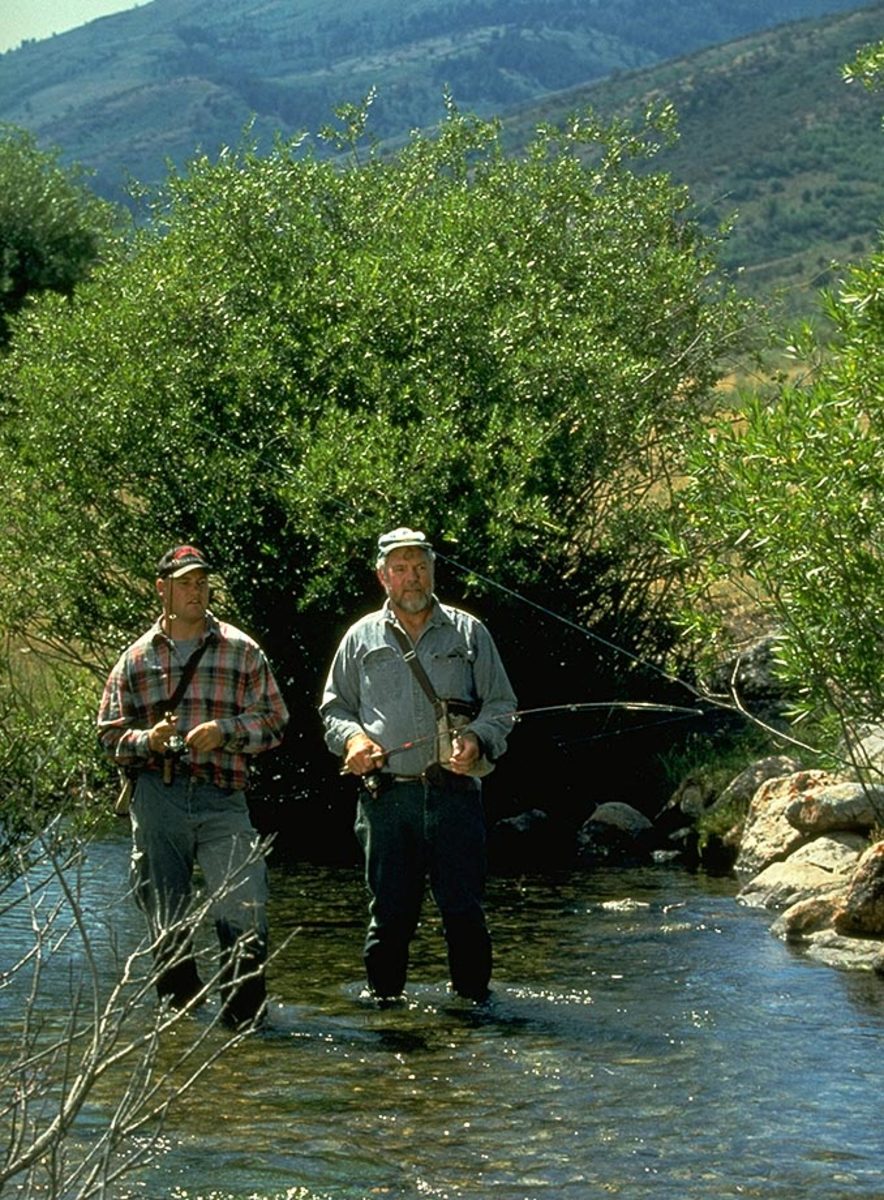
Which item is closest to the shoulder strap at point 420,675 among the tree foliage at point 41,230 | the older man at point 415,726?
the older man at point 415,726

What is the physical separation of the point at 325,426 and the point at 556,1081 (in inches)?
285

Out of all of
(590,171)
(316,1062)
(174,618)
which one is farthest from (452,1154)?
(590,171)

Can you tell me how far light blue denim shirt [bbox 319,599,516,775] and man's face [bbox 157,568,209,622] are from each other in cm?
60

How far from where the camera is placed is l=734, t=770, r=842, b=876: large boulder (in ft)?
47.0

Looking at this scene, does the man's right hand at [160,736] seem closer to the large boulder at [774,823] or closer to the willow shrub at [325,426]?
the willow shrub at [325,426]

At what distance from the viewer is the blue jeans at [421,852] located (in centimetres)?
913

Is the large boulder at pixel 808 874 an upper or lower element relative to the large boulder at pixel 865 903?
lower

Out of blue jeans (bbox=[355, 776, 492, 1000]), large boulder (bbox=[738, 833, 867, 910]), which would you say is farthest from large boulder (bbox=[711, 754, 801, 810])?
blue jeans (bbox=[355, 776, 492, 1000])

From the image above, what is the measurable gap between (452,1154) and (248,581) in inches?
349

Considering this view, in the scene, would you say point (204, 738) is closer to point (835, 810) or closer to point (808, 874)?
point (808, 874)

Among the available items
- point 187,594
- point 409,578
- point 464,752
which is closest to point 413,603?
point 409,578

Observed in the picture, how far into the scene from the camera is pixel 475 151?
19.7 m

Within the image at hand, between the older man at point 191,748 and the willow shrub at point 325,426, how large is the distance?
5418 mm

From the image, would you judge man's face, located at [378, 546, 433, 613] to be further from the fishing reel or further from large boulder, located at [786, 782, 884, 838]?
large boulder, located at [786, 782, 884, 838]
